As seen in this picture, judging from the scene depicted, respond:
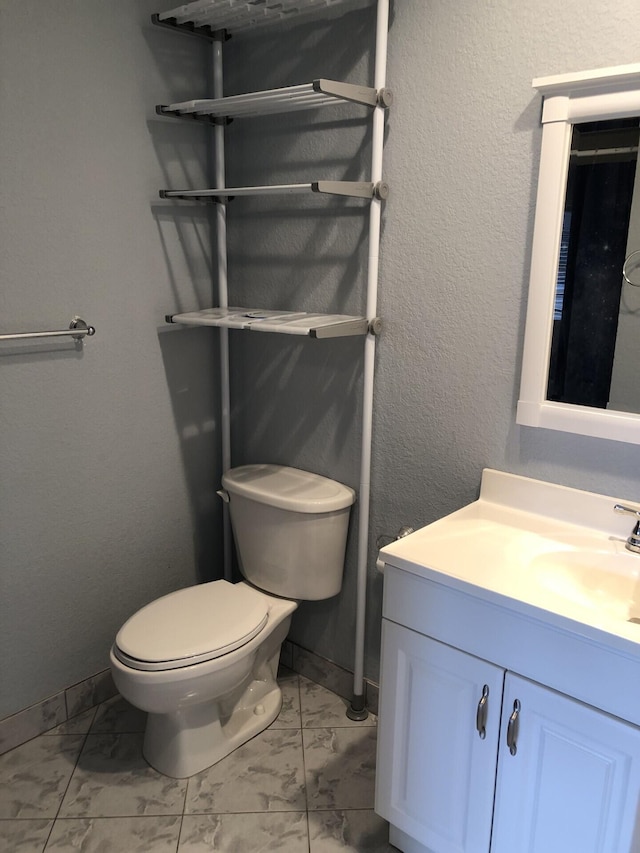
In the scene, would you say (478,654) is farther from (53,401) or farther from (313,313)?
(53,401)

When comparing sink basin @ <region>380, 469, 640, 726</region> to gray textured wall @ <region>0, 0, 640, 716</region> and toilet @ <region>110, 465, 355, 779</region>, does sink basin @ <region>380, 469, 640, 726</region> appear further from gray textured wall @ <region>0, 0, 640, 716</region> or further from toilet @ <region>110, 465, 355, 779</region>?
toilet @ <region>110, 465, 355, 779</region>

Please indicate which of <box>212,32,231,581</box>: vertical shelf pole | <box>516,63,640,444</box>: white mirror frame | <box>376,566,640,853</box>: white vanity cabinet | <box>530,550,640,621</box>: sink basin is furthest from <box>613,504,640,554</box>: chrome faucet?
<box>212,32,231,581</box>: vertical shelf pole

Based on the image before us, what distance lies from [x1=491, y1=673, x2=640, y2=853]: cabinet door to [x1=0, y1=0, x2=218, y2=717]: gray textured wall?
1.33m

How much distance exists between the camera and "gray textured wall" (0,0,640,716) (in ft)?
5.58

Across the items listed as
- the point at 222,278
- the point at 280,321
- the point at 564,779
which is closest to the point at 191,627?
the point at 280,321

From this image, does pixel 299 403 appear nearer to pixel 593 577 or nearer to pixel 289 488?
pixel 289 488

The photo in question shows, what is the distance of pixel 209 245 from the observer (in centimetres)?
236

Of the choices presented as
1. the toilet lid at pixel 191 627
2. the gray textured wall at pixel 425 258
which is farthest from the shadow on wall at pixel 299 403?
the toilet lid at pixel 191 627

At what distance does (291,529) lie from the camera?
2117mm

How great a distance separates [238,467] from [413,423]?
69 cm

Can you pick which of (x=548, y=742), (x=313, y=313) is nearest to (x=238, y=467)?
(x=313, y=313)

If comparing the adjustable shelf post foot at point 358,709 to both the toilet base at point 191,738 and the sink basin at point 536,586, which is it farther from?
the sink basin at point 536,586

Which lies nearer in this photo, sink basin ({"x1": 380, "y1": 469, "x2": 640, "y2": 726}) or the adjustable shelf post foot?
sink basin ({"x1": 380, "y1": 469, "x2": 640, "y2": 726})

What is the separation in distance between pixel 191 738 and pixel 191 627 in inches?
12.5
